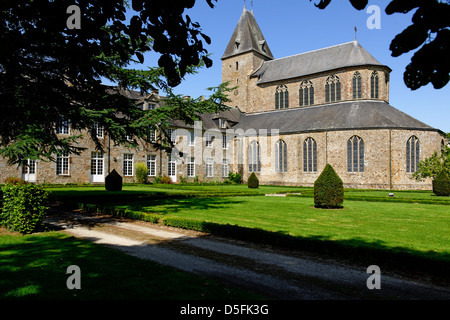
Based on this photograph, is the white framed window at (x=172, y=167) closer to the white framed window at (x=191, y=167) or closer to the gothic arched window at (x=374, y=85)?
the white framed window at (x=191, y=167)

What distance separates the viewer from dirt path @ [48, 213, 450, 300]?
448 cm

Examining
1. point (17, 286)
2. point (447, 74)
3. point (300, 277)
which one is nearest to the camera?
point (447, 74)

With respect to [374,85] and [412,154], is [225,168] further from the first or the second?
[412,154]

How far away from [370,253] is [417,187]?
27965mm

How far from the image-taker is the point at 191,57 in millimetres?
3650

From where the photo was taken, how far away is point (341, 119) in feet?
106

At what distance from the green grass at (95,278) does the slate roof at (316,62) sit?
116 ft

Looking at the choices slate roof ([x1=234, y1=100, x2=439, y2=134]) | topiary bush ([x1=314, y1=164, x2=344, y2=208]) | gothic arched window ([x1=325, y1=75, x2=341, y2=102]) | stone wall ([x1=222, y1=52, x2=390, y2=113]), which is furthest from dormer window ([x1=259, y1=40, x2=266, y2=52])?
topiary bush ([x1=314, y1=164, x2=344, y2=208])

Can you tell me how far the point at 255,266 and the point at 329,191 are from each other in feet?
30.2

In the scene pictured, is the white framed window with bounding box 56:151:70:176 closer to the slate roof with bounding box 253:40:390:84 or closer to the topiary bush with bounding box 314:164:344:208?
the topiary bush with bounding box 314:164:344:208

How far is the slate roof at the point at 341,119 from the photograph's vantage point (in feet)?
99.1

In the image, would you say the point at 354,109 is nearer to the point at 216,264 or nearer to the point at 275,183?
the point at 275,183

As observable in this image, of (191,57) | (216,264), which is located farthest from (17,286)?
(191,57)

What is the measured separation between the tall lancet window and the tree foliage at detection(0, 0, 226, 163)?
25700 mm
